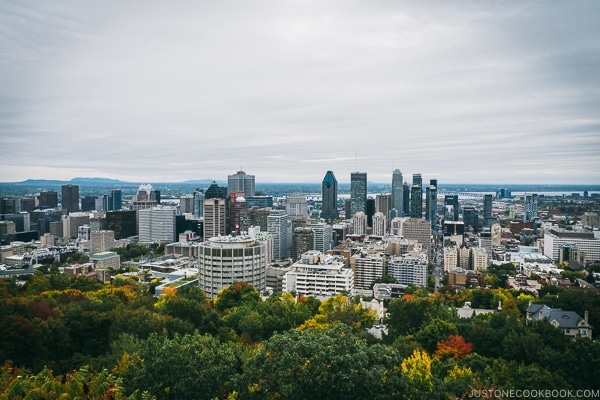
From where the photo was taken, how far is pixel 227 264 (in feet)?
72.3

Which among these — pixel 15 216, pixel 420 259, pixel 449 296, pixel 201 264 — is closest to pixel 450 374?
pixel 449 296

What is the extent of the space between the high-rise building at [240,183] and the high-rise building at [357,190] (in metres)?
16.2

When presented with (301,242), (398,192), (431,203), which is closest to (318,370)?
(301,242)

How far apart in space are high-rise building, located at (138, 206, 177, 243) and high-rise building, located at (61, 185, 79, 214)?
9640 millimetres

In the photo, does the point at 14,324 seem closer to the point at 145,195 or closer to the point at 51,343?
the point at 51,343

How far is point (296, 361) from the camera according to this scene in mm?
6414

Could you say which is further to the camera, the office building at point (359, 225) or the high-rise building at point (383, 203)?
the high-rise building at point (383, 203)

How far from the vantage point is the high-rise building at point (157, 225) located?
161 feet

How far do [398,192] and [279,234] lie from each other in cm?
3190

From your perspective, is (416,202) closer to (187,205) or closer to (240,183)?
(240,183)

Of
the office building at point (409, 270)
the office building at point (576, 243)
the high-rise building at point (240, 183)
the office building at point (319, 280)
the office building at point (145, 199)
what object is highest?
the high-rise building at point (240, 183)

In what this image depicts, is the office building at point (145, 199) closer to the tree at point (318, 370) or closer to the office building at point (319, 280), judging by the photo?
the office building at point (319, 280)

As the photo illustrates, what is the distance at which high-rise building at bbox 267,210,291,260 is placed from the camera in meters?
41.9

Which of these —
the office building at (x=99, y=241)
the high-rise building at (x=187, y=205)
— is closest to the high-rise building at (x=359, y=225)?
the high-rise building at (x=187, y=205)
